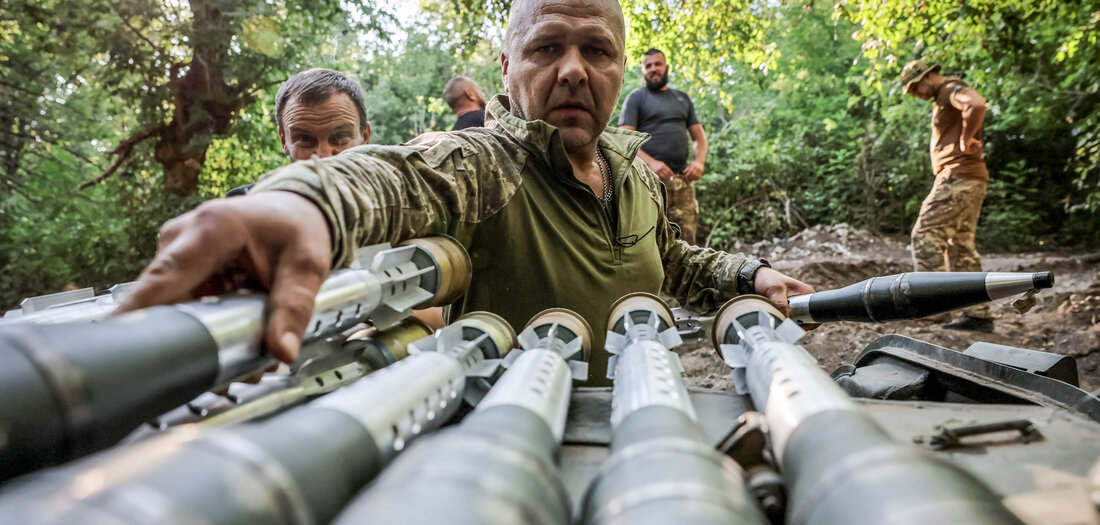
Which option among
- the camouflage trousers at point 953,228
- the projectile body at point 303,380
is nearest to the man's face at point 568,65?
the projectile body at point 303,380

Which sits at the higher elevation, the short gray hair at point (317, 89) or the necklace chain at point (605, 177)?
the short gray hair at point (317, 89)

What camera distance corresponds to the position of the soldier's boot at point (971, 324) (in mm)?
5836

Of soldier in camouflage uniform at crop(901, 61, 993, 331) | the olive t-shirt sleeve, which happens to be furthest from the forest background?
the olive t-shirt sleeve

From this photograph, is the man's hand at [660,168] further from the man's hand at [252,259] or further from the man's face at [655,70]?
the man's hand at [252,259]

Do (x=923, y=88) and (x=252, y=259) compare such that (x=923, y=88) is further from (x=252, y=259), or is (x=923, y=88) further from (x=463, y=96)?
(x=252, y=259)

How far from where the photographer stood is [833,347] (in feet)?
18.9

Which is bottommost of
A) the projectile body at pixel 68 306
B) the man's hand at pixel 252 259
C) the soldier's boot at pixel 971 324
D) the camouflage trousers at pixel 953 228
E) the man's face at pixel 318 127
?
the soldier's boot at pixel 971 324

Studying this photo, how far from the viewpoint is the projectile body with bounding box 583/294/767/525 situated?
0.57m

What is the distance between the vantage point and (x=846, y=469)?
0.61 m

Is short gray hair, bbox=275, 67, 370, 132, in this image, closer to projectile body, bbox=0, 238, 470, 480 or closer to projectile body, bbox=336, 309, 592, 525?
projectile body, bbox=0, 238, 470, 480

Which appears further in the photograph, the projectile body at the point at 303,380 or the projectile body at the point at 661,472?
the projectile body at the point at 303,380

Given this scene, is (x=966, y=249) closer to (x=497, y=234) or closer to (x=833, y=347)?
(x=833, y=347)

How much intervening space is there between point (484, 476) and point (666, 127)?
7303 mm

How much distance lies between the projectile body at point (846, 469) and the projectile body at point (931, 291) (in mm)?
958
